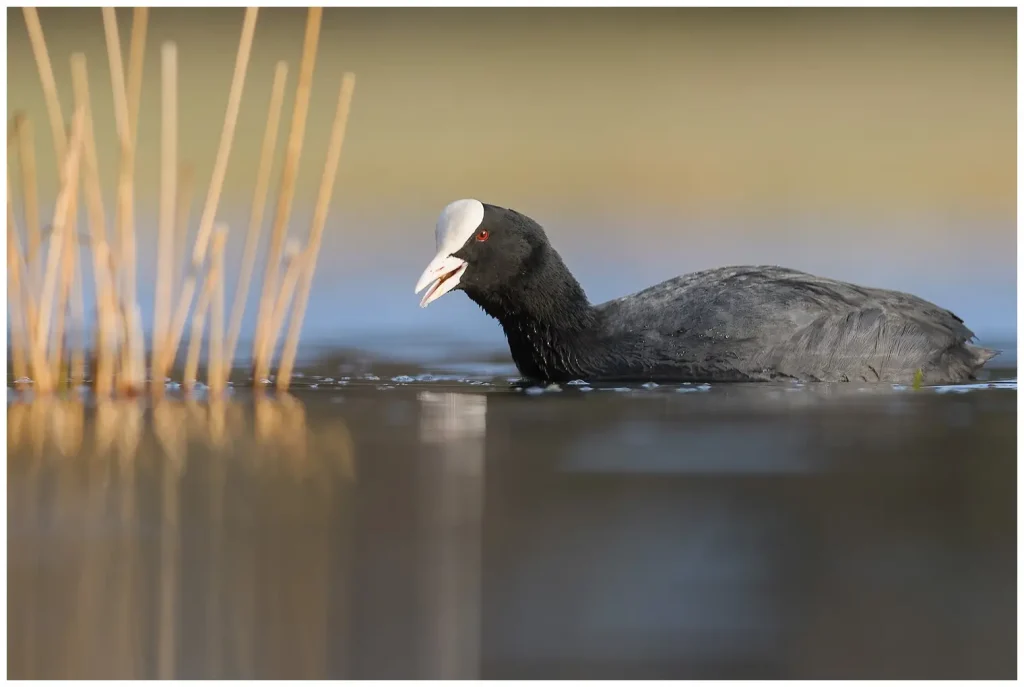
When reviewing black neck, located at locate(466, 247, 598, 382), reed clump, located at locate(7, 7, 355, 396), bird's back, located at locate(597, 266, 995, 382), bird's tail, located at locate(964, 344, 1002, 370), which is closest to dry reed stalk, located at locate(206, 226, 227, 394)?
reed clump, located at locate(7, 7, 355, 396)

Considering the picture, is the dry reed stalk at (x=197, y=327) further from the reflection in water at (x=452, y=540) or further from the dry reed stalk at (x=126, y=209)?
the reflection in water at (x=452, y=540)

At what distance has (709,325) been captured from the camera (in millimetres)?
7090

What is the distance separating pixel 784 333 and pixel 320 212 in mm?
2477

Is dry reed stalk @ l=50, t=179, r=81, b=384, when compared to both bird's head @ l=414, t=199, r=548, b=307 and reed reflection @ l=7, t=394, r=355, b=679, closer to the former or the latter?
reed reflection @ l=7, t=394, r=355, b=679

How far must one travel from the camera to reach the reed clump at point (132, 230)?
18.5ft

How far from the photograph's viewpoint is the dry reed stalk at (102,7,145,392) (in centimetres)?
555

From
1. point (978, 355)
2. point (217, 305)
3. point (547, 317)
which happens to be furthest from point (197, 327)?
point (978, 355)

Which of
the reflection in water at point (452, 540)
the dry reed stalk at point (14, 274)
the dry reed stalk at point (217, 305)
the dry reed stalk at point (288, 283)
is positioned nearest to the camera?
the reflection in water at point (452, 540)

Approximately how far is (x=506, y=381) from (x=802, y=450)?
2720 mm

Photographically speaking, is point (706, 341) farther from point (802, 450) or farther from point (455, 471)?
point (455, 471)


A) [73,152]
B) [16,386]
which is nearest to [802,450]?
[73,152]

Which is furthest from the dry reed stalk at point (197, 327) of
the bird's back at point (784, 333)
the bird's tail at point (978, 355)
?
the bird's tail at point (978, 355)

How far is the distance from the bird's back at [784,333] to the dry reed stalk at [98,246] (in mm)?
2629

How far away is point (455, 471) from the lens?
181 inches
